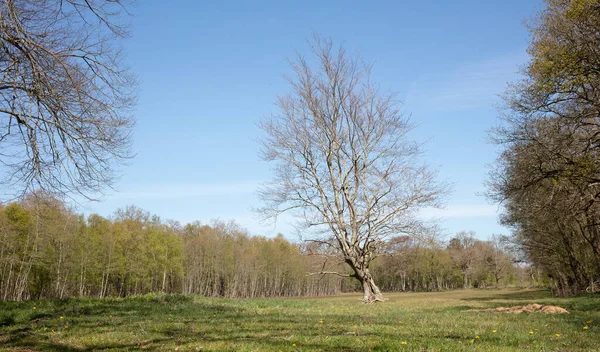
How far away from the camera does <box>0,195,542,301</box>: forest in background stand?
40.5m

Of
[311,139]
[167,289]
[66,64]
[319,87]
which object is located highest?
[319,87]

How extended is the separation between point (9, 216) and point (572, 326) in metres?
49.0

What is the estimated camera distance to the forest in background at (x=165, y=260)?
40.5m

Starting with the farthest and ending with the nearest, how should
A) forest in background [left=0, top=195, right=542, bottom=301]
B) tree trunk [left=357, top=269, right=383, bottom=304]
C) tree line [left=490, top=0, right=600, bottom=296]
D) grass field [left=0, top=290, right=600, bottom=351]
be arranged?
forest in background [left=0, top=195, right=542, bottom=301] → tree trunk [left=357, top=269, right=383, bottom=304] → tree line [left=490, top=0, right=600, bottom=296] → grass field [left=0, top=290, right=600, bottom=351]

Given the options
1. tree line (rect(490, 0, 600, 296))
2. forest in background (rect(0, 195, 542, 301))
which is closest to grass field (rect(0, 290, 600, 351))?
forest in background (rect(0, 195, 542, 301))

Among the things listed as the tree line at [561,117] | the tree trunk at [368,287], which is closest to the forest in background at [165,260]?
the tree trunk at [368,287]

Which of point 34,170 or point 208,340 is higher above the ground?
point 34,170

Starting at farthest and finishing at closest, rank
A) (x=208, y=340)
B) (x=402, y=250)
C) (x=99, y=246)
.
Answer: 1. (x=99, y=246)
2. (x=402, y=250)
3. (x=208, y=340)

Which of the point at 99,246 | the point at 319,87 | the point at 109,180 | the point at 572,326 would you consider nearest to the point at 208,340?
the point at 109,180

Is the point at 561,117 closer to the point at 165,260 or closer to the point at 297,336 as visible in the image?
the point at 297,336

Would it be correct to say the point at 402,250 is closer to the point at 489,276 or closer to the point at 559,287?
the point at 559,287

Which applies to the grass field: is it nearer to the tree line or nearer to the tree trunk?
the tree line

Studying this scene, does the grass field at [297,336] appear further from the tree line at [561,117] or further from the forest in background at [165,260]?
the tree line at [561,117]

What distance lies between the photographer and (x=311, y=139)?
23.0 metres
